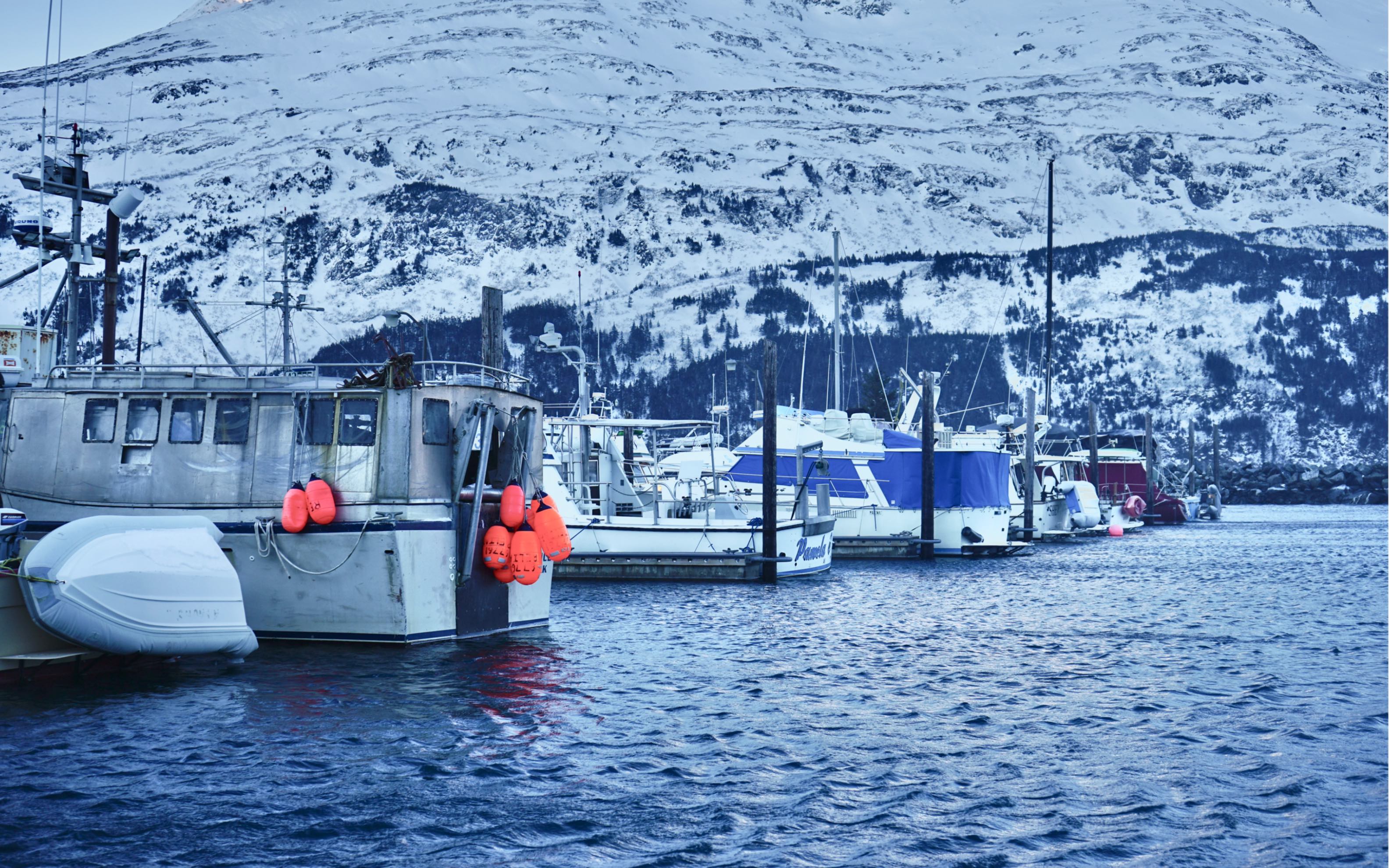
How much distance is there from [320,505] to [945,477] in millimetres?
26693

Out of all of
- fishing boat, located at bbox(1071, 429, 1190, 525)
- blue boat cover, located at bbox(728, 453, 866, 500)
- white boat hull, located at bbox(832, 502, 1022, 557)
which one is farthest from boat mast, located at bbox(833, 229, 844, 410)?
fishing boat, located at bbox(1071, 429, 1190, 525)

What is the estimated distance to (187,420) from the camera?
1948 cm

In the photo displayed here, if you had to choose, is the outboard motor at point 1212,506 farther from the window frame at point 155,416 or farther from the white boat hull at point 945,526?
the window frame at point 155,416

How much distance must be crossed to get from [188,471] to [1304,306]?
183 meters

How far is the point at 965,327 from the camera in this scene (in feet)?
582

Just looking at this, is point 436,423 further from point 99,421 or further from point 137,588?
point 99,421

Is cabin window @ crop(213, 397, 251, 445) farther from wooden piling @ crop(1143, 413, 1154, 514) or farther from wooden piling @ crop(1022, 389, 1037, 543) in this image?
wooden piling @ crop(1143, 413, 1154, 514)

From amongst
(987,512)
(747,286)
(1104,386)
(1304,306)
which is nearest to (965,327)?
(1104,386)

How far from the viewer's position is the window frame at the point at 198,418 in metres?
19.4

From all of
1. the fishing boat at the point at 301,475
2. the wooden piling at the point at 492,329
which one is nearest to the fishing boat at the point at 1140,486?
the wooden piling at the point at 492,329

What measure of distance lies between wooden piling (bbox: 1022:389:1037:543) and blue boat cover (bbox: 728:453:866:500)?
278 inches

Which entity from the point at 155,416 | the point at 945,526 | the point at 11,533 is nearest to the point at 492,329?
the point at 155,416

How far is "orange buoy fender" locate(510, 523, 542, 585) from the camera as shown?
20.0 meters

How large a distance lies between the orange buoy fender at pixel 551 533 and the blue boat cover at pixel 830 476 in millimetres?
18550
